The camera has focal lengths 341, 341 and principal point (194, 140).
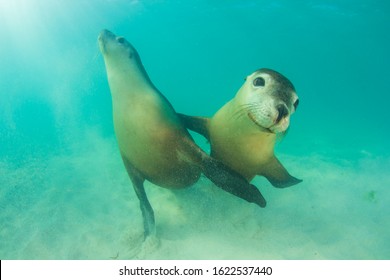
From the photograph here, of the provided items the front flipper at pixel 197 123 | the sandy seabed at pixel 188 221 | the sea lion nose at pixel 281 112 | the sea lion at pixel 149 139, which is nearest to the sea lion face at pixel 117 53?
the sea lion at pixel 149 139

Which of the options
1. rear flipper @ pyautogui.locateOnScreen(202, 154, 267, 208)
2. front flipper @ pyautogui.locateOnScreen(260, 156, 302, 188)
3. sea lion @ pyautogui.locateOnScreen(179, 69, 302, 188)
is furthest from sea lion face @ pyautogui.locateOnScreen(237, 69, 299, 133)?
front flipper @ pyautogui.locateOnScreen(260, 156, 302, 188)

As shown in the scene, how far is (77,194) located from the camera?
5.37 meters

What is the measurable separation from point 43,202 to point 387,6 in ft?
81.5

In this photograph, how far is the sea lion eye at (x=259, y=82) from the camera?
10.4 ft

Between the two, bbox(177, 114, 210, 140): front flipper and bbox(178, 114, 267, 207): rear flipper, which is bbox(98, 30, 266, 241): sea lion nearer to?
bbox(178, 114, 267, 207): rear flipper

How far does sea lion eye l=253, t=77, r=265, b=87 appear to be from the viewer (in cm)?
318

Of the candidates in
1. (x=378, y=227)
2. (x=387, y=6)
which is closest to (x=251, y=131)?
(x=378, y=227)

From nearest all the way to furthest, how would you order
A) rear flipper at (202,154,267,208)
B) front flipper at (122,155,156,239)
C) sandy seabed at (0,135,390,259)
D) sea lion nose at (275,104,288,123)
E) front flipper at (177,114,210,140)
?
1. sea lion nose at (275,104,288,123)
2. rear flipper at (202,154,267,208)
3. sandy seabed at (0,135,390,259)
4. front flipper at (122,155,156,239)
5. front flipper at (177,114,210,140)

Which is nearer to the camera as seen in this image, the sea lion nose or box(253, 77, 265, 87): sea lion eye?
the sea lion nose

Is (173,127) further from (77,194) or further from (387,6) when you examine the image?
(387,6)

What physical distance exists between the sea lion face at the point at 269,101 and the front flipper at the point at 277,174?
3.35ft

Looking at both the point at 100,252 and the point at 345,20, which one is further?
the point at 345,20

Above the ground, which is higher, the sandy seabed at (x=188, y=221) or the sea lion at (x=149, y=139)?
the sea lion at (x=149, y=139)

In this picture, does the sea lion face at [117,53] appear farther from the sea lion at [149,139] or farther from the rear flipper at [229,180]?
the rear flipper at [229,180]
